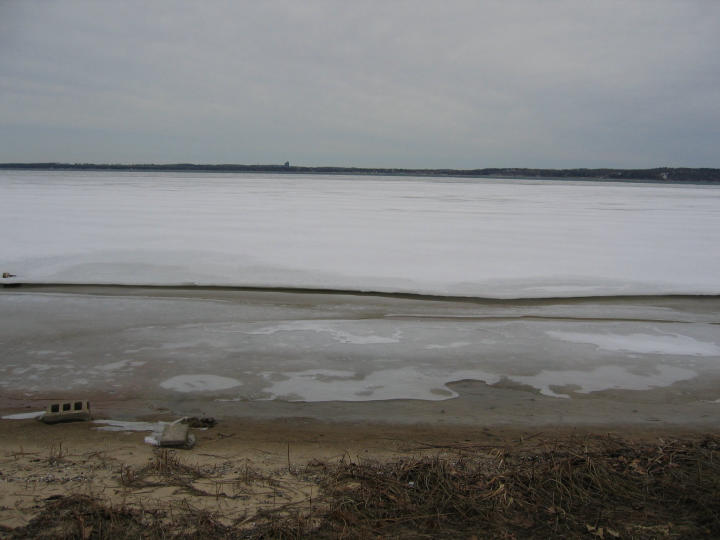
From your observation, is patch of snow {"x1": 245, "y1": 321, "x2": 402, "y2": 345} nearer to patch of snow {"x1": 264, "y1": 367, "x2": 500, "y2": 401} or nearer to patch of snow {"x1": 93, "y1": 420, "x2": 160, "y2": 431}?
patch of snow {"x1": 264, "y1": 367, "x2": 500, "y2": 401}

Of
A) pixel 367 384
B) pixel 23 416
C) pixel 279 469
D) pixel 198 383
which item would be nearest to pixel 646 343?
pixel 367 384

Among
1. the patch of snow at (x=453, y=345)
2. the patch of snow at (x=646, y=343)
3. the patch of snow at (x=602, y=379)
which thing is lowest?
the patch of snow at (x=602, y=379)

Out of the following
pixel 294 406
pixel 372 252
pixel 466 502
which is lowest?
pixel 294 406

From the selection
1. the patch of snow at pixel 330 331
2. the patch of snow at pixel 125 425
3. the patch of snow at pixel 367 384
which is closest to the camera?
the patch of snow at pixel 125 425

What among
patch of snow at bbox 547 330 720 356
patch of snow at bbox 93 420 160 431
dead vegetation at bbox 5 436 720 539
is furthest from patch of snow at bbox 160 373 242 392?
patch of snow at bbox 547 330 720 356

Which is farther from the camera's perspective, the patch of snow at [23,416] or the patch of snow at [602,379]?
the patch of snow at [602,379]

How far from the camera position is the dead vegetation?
227cm

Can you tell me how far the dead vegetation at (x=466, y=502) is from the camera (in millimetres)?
2270

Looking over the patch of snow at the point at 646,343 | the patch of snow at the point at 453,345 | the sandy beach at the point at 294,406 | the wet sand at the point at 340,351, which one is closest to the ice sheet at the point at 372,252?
the wet sand at the point at 340,351

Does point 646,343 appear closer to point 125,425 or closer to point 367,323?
point 367,323

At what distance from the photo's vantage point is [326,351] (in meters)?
4.91

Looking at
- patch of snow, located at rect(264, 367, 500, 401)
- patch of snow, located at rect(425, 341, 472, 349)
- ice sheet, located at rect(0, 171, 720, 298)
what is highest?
ice sheet, located at rect(0, 171, 720, 298)

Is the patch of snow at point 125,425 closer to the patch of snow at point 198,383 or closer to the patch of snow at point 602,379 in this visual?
the patch of snow at point 198,383

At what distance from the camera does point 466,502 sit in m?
2.49
